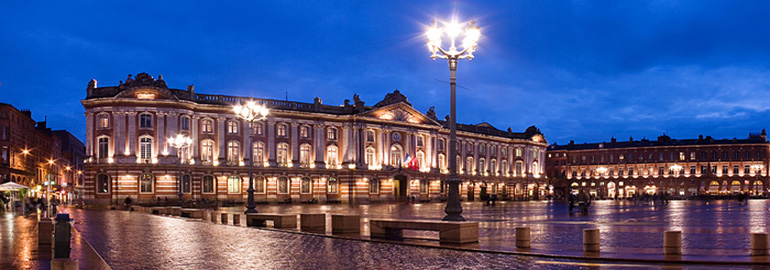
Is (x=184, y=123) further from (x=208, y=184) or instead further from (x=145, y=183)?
(x=145, y=183)

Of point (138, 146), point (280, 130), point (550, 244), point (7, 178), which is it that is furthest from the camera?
point (280, 130)

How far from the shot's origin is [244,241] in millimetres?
21078

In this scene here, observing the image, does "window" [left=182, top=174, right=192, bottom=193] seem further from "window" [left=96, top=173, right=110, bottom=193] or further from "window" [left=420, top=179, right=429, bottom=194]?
"window" [left=420, top=179, right=429, bottom=194]

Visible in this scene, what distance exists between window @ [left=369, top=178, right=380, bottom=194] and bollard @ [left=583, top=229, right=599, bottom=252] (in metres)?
73.9

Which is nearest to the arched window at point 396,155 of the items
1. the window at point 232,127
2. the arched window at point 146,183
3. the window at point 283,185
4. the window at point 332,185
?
the window at point 332,185

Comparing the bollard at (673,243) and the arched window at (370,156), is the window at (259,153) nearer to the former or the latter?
the arched window at (370,156)

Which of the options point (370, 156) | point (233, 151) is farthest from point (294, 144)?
point (370, 156)

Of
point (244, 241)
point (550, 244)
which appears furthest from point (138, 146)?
point (550, 244)

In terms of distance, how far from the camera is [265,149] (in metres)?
84.6

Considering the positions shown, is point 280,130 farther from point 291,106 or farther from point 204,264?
point 204,264

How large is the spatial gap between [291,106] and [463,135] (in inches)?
1267

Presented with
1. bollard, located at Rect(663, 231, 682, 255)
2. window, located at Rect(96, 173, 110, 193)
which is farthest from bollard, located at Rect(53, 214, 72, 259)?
window, located at Rect(96, 173, 110, 193)

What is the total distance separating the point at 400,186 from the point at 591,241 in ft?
263

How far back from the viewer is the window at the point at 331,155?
8944 cm
